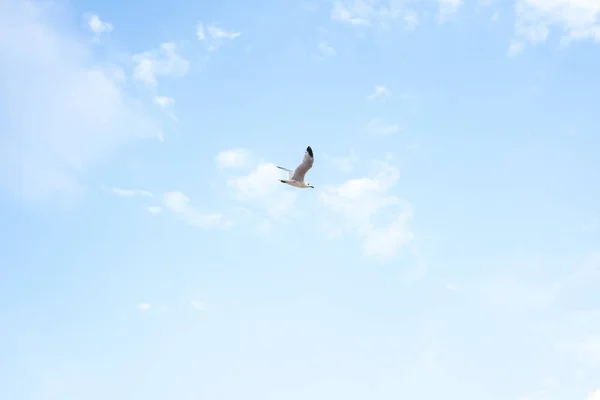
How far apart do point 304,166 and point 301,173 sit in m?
1.02

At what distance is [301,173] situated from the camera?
1940 inches

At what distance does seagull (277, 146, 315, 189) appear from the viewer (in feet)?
157

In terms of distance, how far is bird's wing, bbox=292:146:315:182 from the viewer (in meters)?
47.7

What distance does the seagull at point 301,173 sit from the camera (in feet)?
157

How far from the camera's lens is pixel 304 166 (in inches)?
1906

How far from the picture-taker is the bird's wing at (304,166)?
1877 inches

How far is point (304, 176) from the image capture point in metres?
49.8
